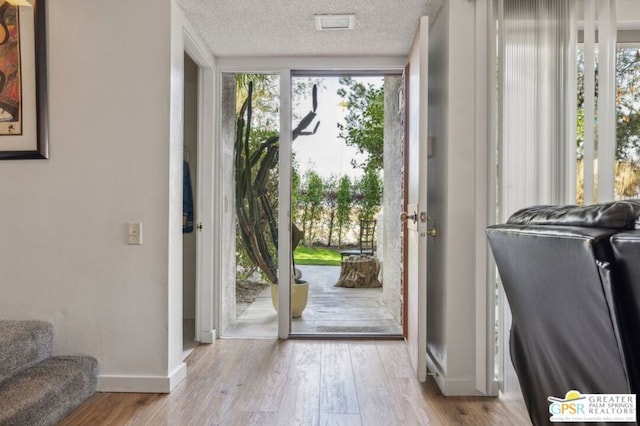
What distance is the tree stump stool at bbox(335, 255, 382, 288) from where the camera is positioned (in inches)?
234

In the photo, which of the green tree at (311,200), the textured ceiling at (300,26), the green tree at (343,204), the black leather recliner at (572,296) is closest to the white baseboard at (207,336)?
the textured ceiling at (300,26)

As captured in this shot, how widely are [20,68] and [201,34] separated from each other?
1140mm

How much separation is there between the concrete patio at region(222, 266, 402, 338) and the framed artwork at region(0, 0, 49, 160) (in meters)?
2.04

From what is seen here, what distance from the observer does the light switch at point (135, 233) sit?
2340 mm

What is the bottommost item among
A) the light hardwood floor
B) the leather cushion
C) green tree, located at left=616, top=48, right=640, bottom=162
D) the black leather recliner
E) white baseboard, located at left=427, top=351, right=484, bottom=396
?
the light hardwood floor

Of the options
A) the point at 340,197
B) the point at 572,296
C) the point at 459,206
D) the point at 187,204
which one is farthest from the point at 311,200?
the point at 572,296

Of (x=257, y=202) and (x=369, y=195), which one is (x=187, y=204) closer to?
(x=257, y=202)

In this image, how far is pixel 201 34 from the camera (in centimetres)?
294

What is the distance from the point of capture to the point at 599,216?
2.59 ft

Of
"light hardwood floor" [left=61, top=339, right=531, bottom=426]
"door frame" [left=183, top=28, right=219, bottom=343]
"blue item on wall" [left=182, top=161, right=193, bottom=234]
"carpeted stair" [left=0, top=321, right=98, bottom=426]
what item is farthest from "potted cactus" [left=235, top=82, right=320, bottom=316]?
"carpeted stair" [left=0, top=321, right=98, bottom=426]

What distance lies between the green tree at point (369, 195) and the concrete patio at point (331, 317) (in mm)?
1296

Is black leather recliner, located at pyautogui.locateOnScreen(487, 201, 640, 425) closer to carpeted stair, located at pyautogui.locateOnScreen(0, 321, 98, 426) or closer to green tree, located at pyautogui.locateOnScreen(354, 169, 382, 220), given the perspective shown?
carpeted stair, located at pyautogui.locateOnScreen(0, 321, 98, 426)

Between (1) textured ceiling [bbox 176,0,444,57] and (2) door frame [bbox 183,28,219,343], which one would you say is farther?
(2) door frame [bbox 183,28,219,343]

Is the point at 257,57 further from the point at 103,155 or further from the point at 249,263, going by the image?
the point at 249,263
